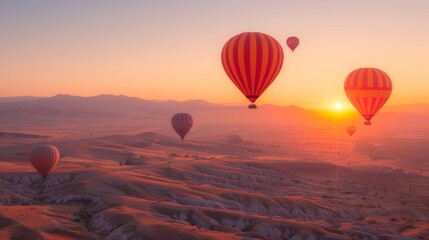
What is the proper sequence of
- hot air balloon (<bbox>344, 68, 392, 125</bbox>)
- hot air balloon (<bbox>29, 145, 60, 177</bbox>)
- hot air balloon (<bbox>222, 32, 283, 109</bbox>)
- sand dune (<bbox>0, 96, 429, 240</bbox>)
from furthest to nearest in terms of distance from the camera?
hot air balloon (<bbox>344, 68, 392, 125</bbox>) → hot air balloon (<bbox>29, 145, 60, 177</bbox>) → hot air balloon (<bbox>222, 32, 283, 109</bbox>) → sand dune (<bbox>0, 96, 429, 240</bbox>)

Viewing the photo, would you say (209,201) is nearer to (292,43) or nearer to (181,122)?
(292,43)

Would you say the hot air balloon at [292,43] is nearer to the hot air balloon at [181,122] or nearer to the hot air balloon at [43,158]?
the hot air balloon at [181,122]

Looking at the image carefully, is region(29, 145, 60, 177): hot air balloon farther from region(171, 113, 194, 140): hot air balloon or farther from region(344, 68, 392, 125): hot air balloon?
region(344, 68, 392, 125): hot air balloon

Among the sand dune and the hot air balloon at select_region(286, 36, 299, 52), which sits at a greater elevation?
the hot air balloon at select_region(286, 36, 299, 52)

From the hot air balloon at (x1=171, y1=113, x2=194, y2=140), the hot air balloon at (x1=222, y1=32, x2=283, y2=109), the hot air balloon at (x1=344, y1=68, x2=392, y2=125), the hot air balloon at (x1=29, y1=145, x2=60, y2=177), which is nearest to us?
the hot air balloon at (x1=222, y1=32, x2=283, y2=109)

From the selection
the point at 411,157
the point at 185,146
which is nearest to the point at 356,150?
the point at 411,157

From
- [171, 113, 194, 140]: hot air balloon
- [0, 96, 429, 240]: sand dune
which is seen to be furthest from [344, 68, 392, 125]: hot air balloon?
[171, 113, 194, 140]: hot air balloon

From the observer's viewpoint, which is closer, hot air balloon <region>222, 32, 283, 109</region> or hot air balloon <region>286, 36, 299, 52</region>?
hot air balloon <region>222, 32, 283, 109</region>

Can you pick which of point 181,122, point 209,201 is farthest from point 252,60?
point 181,122
